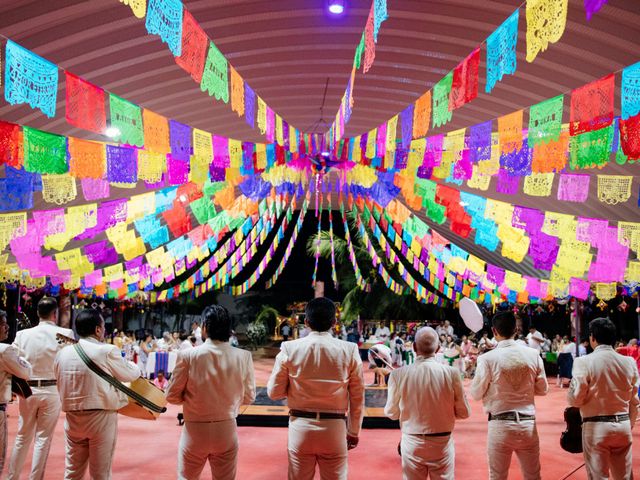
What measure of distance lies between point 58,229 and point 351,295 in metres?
14.6

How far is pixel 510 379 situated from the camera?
4.20 metres

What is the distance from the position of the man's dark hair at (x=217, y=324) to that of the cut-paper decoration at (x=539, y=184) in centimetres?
499

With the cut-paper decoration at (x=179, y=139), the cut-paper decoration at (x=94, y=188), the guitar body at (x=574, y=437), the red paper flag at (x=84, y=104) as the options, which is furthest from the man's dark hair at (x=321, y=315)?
the cut-paper decoration at (x=94, y=188)

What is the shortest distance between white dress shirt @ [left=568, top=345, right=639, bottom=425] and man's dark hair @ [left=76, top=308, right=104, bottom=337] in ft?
10.5

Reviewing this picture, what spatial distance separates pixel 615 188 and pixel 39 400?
19.2ft

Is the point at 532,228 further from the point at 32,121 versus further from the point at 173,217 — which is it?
the point at 32,121

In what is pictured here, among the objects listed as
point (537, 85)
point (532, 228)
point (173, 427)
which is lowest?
point (173, 427)

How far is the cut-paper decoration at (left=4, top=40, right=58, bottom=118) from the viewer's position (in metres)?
4.55

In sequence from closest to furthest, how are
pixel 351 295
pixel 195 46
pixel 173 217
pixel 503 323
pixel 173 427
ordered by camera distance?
1. pixel 503 323
2. pixel 195 46
3. pixel 173 427
4. pixel 173 217
5. pixel 351 295

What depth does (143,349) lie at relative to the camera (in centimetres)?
1359

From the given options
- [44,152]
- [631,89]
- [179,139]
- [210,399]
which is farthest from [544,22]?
[44,152]

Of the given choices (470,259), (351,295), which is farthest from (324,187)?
(351,295)

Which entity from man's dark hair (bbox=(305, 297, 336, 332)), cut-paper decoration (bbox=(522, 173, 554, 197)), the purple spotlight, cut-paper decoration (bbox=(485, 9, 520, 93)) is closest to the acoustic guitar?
man's dark hair (bbox=(305, 297, 336, 332))

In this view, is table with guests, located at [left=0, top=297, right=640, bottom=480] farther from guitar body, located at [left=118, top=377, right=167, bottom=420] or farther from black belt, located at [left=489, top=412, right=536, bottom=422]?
guitar body, located at [left=118, top=377, right=167, bottom=420]
